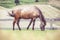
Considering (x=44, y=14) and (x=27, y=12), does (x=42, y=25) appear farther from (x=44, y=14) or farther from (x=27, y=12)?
(x=27, y=12)

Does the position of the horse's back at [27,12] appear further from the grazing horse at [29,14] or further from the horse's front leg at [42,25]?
the horse's front leg at [42,25]

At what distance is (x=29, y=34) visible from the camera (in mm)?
2551

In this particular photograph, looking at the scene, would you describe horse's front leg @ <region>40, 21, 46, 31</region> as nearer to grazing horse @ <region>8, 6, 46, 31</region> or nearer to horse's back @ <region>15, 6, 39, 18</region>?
grazing horse @ <region>8, 6, 46, 31</region>

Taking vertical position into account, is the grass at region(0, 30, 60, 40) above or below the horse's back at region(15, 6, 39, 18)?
below

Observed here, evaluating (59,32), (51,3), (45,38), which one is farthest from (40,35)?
(51,3)

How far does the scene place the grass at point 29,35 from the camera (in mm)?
2535

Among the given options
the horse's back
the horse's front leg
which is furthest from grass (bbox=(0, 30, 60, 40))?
the horse's back

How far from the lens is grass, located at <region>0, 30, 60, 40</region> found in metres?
2.54

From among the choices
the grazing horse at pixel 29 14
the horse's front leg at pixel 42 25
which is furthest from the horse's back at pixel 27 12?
the horse's front leg at pixel 42 25

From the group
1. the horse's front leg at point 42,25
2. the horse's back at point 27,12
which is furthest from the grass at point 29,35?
the horse's back at point 27,12

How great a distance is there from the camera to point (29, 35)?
8.38 ft

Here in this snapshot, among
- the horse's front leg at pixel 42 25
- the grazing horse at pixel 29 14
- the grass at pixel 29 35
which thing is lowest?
the grass at pixel 29 35

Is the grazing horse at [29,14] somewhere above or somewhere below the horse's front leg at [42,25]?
above

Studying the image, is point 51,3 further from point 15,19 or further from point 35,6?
point 15,19
